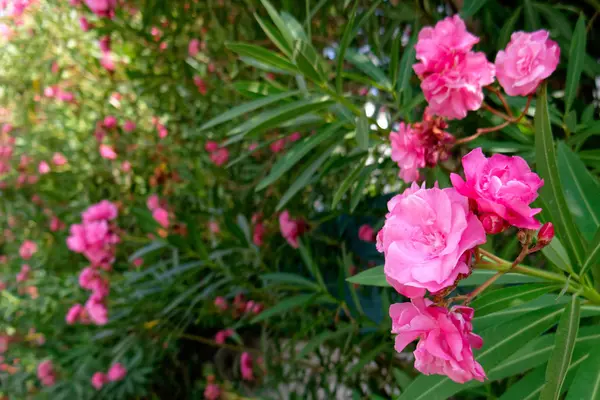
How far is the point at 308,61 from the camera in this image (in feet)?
2.65

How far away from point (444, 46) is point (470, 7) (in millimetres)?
218

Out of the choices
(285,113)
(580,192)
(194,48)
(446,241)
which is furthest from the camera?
(194,48)

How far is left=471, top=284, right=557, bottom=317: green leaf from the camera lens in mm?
520

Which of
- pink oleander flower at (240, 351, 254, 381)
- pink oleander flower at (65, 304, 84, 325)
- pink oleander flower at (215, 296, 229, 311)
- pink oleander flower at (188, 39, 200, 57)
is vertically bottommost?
pink oleander flower at (240, 351, 254, 381)

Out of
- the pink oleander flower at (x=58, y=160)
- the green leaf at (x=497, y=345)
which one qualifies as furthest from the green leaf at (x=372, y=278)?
the pink oleander flower at (x=58, y=160)

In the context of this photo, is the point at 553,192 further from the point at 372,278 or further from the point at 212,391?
the point at 212,391

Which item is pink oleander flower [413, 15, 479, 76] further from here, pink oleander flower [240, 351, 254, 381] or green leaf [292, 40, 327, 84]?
pink oleander flower [240, 351, 254, 381]

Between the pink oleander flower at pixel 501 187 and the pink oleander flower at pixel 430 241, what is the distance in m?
0.01

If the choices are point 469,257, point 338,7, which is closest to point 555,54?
point 469,257

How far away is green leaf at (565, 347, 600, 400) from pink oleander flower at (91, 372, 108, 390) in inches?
78.0

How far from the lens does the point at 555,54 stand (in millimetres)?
713

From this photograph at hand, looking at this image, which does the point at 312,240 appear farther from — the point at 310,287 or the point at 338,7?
the point at 338,7

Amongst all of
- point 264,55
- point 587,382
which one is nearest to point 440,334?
point 587,382

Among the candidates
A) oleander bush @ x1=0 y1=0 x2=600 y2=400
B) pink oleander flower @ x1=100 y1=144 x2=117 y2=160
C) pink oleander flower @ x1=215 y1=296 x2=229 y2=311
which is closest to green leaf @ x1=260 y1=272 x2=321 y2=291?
oleander bush @ x1=0 y1=0 x2=600 y2=400
